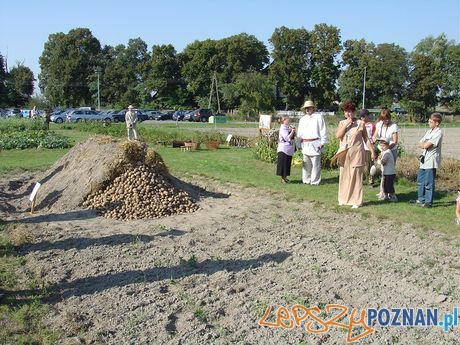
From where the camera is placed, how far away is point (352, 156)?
8.55 meters

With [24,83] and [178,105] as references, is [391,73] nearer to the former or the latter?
[178,105]

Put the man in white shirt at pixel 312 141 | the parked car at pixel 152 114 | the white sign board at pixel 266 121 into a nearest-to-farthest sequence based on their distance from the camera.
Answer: the man in white shirt at pixel 312 141 → the white sign board at pixel 266 121 → the parked car at pixel 152 114

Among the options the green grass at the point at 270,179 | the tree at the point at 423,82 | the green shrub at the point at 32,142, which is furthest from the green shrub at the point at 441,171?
the tree at the point at 423,82

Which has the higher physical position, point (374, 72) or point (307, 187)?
point (374, 72)

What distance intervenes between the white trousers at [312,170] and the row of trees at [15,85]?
7126 cm

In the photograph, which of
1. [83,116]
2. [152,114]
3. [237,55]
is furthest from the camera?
[237,55]

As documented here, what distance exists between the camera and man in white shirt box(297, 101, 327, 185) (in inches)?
427

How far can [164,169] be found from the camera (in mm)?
9453

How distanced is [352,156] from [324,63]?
6500 centimetres

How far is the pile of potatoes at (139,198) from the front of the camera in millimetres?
8289

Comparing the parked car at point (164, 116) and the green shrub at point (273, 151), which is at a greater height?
the parked car at point (164, 116)

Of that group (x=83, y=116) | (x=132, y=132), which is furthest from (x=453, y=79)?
(x=132, y=132)

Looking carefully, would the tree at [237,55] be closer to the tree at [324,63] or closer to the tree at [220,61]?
the tree at [220,61]

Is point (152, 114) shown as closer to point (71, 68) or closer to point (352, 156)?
point (71, 68)
